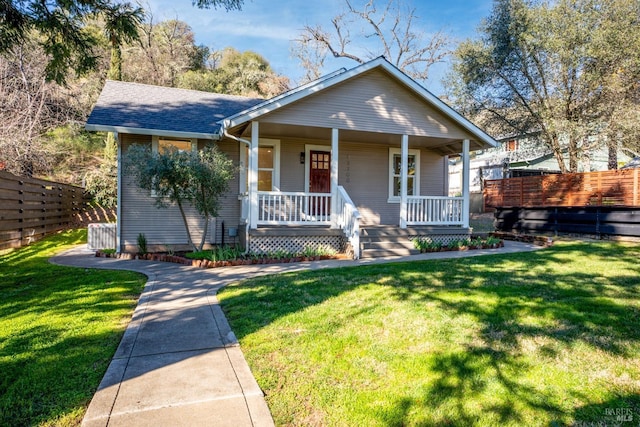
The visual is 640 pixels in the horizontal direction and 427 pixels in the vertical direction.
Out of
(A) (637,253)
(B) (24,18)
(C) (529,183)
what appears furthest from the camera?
(C) (529,183)

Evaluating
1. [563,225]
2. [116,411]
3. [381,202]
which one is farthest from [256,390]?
[563,225]

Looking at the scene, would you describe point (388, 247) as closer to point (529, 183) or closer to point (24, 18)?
point (24, 18)

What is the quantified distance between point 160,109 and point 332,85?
5.25 meters

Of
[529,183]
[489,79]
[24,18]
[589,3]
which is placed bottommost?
[529,183]

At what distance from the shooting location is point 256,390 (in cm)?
277

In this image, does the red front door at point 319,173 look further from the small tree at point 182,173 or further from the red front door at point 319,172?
the small tree at point 182,173

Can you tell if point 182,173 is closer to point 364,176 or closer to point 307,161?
point 307,161

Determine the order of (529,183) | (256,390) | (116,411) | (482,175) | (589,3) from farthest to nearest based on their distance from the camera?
(482,175)
(529,183)
(589,3)
(256,390)
(116,411)

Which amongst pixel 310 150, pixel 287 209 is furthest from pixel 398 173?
pixel 287 209

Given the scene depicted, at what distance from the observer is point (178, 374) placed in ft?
9.93

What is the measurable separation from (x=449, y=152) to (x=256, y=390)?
38.2 ft

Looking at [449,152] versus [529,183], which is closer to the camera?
[449,152]

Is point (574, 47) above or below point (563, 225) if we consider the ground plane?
above

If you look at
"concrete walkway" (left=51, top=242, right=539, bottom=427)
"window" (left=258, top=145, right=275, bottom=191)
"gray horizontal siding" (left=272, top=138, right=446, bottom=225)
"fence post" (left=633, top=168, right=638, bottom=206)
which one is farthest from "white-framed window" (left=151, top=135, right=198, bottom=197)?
"fence post" (left=633, top=168, right=638, bottom=206)
